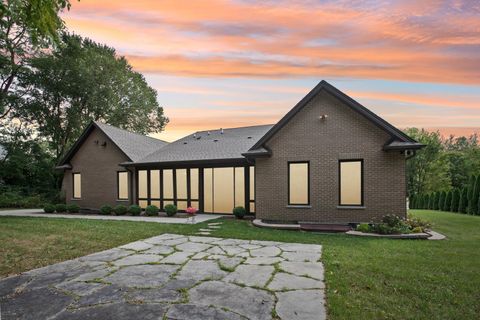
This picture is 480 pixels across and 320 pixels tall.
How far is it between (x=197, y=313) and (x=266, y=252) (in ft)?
11.5

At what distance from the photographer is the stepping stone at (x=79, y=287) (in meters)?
4.50

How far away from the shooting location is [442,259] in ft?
21.3

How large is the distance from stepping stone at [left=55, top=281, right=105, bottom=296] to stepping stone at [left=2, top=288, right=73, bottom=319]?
0.52ft

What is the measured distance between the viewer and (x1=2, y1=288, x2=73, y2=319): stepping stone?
3.77 metres

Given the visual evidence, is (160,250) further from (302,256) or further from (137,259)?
(302,256)

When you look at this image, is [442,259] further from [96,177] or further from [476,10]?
[96,177]

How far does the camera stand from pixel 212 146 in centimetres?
1753

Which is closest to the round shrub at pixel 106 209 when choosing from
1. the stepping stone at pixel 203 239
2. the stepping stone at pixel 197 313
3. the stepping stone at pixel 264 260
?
the stepping stone at pixel 203 239

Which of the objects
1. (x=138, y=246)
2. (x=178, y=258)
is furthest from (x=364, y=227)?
(x=138, y=246)

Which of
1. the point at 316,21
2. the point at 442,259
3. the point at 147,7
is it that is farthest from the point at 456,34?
the point at 147,7

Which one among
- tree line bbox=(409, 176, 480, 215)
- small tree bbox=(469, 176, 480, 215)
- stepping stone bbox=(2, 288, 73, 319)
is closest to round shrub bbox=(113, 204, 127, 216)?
stepping stone bbox=(2, 288, 73, 319)

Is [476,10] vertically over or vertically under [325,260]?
over

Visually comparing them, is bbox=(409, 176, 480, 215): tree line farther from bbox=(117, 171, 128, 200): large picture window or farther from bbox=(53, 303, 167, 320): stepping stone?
bbox=(117, 171, 128, 200): large picture window

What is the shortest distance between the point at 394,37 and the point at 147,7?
769 cm
